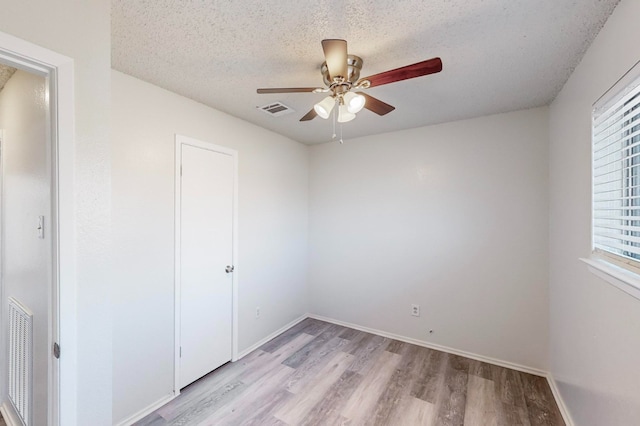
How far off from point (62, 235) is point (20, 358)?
1.32m

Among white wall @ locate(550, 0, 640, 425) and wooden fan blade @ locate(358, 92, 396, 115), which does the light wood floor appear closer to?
white wall @ locate(550, 0, 640, 425)

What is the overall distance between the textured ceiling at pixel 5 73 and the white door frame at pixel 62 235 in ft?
3.88

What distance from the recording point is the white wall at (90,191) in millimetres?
1061

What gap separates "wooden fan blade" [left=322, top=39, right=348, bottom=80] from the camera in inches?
49.7

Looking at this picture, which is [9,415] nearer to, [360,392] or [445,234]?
[360,392]

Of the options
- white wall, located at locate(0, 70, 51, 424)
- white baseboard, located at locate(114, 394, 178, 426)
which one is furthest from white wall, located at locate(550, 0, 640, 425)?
white baseboard, located at locate(114, 394, 178, 426)

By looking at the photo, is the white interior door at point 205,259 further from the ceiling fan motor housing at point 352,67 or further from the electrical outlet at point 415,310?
the electrical outlet at point 415,310

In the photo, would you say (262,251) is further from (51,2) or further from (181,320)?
(51,2)

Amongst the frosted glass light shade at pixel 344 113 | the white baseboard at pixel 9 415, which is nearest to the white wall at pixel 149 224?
the white baseboard at pixel 9 415

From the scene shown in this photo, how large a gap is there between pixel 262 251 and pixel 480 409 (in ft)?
7.99

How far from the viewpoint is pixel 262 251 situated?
10.4 feet

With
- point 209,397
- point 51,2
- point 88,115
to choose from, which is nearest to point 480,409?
point 209,397

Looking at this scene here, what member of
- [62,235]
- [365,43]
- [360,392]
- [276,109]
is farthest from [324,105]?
[360,392]

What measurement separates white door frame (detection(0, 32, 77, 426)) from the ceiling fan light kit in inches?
36.9
